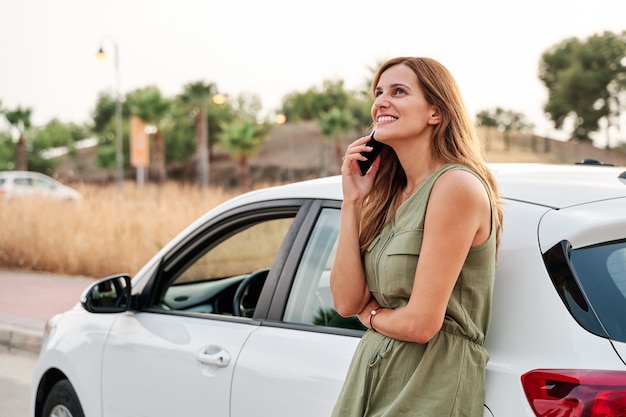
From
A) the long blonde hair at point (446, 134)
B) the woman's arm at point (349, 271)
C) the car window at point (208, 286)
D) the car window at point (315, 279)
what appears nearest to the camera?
the long blonde hair at point (446, 134)

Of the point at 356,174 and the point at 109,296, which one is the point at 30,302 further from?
the point at 356,174

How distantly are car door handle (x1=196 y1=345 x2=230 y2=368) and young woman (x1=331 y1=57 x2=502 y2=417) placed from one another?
737 millimetres

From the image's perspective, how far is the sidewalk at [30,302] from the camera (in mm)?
8711

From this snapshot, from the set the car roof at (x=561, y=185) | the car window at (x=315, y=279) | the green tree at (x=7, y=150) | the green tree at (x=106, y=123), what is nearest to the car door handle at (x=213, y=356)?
the car window at (x=315, y=279)

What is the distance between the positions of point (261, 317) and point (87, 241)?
11244mm

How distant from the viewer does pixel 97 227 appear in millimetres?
13953

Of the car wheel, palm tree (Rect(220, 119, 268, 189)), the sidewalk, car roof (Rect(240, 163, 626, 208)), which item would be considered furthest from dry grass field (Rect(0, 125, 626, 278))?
palm tree (Rect(220, 119, 268, 189))

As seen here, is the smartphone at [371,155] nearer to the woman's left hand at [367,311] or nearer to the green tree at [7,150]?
the woman's left hand at [367,311]

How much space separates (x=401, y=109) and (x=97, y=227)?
1234 cm

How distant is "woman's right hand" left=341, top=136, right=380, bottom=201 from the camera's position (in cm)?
242

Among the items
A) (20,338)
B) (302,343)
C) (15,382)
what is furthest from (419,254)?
(20,338)

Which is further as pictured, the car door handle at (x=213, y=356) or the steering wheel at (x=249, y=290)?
the steering wheel at (x=249, y=290)

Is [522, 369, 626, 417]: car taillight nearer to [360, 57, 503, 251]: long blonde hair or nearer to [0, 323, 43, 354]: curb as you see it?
[360, 57, 503, 251]: long blonde hair

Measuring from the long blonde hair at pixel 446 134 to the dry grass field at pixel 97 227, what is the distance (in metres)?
10.3
